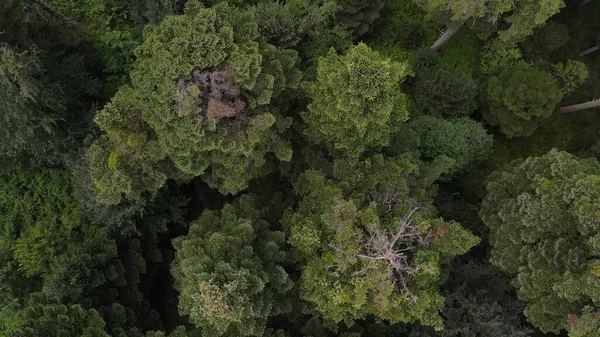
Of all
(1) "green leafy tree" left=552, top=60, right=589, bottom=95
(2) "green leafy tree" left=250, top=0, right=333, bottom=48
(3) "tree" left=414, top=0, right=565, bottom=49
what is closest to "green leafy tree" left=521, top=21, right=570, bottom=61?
(1) "green leafy tree" left=552, top=60, right=589, bottom=95

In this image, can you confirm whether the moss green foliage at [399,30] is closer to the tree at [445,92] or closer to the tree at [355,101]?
the tree at [445,92]

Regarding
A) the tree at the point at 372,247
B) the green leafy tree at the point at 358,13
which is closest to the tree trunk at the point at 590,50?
the green leafy tree at the point at 358,13

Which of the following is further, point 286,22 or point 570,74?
point 570,74

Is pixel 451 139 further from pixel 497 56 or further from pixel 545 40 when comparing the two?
pixel 545 40

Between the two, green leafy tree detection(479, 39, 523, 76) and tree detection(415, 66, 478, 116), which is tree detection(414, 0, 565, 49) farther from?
green leafy tree detection(479, 39, 523, 76)

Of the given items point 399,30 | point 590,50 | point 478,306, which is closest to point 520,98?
point 399,30
